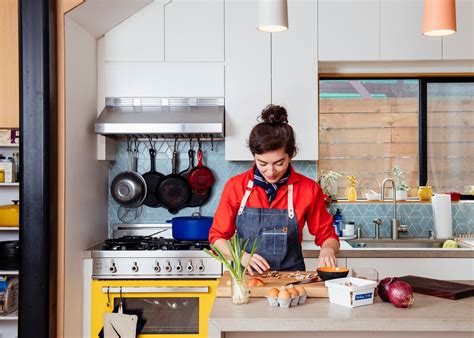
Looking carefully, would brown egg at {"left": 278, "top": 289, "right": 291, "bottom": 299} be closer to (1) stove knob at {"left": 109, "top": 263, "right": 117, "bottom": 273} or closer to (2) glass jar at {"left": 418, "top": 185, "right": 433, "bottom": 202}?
(1) stove knob at {"left": 109, "top": 263, "right": 117, "bottom": 273}

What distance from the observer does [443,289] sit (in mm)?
2305

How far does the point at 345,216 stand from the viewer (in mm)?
4512

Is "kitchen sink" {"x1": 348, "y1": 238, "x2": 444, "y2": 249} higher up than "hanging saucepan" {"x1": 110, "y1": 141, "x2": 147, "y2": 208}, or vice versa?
"hanging saucepan" {"x1": 110, "y1": 141, "x2": 147, "y2": 208}

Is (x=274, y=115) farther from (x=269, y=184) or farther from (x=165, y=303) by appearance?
(x=165, y=303)

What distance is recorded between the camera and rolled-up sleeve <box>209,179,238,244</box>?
2.99m

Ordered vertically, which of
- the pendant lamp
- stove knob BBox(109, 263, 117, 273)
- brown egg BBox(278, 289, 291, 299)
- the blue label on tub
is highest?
the pendant lamp

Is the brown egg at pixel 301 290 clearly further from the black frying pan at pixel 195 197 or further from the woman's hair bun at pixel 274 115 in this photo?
the black frying pan at pixel 195 197

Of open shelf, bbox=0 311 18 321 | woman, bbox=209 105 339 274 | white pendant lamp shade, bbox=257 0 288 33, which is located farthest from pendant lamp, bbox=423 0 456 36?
open shelf, bbox=0 311 18 321

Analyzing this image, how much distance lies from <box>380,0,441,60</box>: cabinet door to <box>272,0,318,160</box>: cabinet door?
1.60 feet

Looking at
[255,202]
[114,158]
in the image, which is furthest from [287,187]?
[114,158]

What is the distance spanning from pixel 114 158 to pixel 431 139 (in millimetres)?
2478

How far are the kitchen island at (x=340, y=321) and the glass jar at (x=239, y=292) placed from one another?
0.03m

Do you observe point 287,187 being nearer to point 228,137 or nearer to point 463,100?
point 228,137

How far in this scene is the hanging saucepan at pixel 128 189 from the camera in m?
4.43
